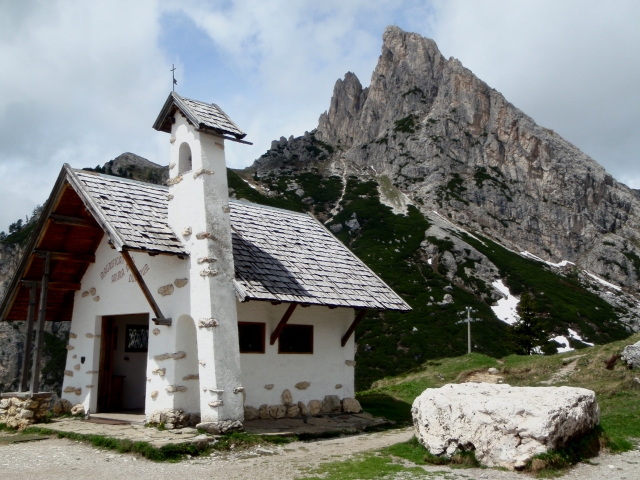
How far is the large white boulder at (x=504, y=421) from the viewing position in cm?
931

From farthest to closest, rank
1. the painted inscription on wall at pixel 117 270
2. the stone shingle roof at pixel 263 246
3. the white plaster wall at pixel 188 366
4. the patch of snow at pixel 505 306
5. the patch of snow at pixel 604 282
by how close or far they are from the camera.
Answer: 1. the patch of snow at pixel 604 282
2. the patch of snow at pixel 505 306
3. the painted inscription on wall at pixel 117 270
4. the stone shingle roof at pixel 263 246
5. the white plaster wall at pixel 188 366

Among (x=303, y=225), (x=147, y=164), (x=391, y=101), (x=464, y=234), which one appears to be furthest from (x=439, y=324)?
(x=391, y=101)

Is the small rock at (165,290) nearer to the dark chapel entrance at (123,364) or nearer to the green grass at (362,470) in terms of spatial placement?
the dark chapel entrance at (123,364)

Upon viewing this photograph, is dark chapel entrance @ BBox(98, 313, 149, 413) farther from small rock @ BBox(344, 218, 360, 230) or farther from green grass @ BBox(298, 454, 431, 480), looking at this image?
small rock @ BBox(344, 218, 360, 230)

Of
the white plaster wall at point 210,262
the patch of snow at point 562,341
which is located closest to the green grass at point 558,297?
the patch of snow at point 562,341

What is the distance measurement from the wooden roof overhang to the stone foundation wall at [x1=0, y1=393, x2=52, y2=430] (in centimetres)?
338

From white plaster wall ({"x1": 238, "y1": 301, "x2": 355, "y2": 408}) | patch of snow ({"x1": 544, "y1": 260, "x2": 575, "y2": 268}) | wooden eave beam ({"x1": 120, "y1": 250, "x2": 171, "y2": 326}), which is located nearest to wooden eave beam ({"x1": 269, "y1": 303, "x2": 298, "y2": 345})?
white plaster wall ({"x1": 238, "y1": 301, "x2": 355, "y2": 408})

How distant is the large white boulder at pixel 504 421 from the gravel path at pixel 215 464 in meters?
0.48

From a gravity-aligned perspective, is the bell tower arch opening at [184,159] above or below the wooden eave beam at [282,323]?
above

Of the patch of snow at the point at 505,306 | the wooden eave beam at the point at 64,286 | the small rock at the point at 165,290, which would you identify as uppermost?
the patch of snow at the point at 505,306

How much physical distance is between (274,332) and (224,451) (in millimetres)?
4268

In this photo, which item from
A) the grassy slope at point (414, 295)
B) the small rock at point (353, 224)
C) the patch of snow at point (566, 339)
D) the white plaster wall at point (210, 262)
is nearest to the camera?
the white plaster wall at point (210, 262)

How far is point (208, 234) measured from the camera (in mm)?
13188

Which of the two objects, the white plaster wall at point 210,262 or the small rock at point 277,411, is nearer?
the white plaster wall at point 210,262
